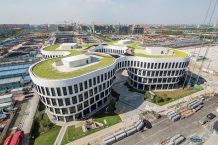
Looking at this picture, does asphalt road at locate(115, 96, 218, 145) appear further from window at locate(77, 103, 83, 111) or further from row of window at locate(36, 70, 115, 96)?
row of window at locate(36, 70, 115, 96)

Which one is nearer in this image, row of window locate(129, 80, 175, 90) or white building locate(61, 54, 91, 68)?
white building locate(61, 54, 91, 68)

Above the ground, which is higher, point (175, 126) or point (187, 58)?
point (187, 58)

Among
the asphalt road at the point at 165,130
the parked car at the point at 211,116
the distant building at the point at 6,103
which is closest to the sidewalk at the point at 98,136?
the asphalt road at the point at 165,130

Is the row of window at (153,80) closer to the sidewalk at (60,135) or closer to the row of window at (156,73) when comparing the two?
the row of window at (156,73)

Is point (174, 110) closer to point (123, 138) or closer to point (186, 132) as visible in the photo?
point (186, 132)

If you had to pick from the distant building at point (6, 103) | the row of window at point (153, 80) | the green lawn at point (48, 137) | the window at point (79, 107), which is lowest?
the green lawn at point (48, 137)

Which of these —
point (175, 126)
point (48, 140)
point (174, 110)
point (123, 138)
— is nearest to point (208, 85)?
point (174, 110)

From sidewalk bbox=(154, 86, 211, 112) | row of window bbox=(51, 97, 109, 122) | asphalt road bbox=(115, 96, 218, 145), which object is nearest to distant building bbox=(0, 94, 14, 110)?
row of window bbox=(51, 97, 109, 122)
